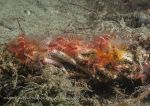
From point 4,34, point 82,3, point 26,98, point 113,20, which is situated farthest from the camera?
point 82,3

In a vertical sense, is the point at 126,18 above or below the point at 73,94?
above

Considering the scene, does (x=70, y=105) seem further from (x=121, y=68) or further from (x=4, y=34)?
(x=4, y=34)

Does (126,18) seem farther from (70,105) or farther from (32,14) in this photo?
(70,105)

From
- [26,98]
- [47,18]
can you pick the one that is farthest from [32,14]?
[26,98]

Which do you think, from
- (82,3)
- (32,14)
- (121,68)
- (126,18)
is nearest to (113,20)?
(126,18)

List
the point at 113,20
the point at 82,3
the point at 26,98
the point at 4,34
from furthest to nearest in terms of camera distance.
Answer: the point at 82,3 → the point at 113,20 → the point at 4,34 → the point at 26,98

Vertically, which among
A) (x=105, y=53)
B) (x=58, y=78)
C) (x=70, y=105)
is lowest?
(x=70, y=105)

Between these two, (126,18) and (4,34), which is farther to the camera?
(126,18)

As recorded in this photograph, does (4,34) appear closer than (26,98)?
No

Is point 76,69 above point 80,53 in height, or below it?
below
